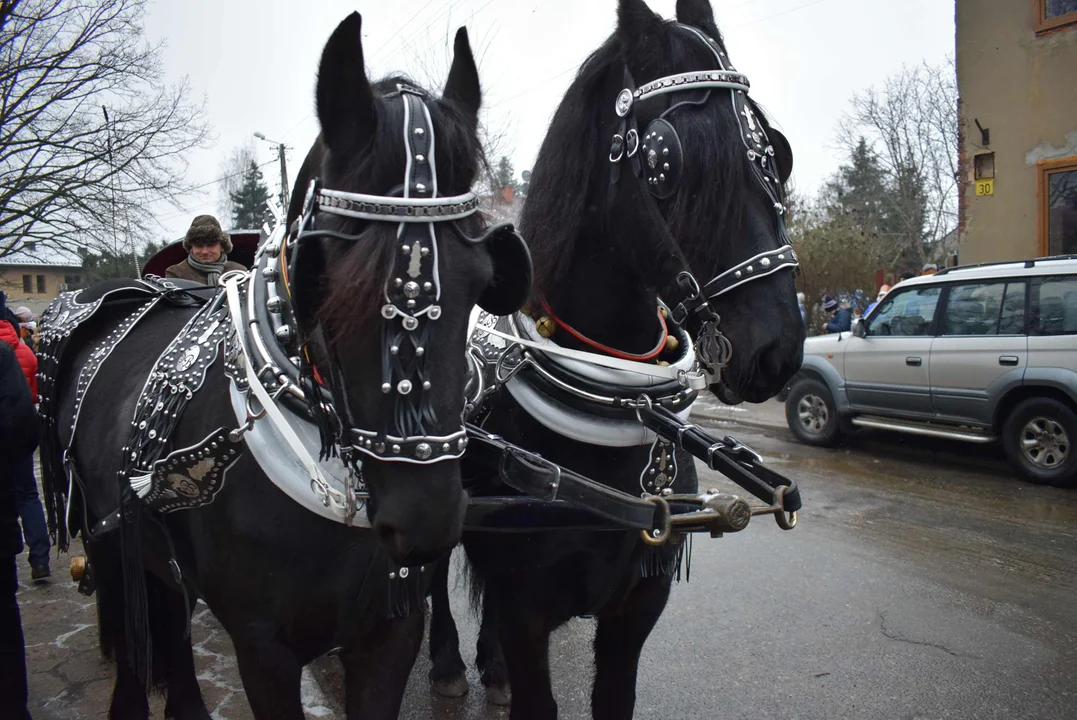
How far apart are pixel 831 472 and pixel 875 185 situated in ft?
120

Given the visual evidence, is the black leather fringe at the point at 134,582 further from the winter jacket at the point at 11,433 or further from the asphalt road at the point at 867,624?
the asphalt road at the point at 867,624

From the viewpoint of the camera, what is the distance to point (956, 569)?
199 inches

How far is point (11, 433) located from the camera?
10.1 feet

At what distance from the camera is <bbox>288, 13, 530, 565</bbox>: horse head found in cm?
144

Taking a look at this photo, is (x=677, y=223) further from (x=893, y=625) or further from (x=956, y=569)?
(x=956, y=569)

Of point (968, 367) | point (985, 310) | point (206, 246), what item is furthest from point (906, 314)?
point (206, 246)

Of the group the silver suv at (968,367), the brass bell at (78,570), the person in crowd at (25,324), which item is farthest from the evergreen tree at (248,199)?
the brass bell at (78,570)

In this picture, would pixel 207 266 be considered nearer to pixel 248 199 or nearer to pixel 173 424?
pixel 173 424

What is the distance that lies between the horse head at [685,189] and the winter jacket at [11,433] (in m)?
2.22

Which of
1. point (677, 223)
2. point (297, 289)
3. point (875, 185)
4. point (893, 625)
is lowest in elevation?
point (893, 625)

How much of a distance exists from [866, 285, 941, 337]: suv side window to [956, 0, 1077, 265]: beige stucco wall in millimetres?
4276

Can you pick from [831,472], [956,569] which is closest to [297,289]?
[956,569]

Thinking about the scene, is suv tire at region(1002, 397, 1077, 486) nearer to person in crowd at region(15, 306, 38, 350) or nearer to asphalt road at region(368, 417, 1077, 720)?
asphalt road at region(368, 417, 1077, 720)

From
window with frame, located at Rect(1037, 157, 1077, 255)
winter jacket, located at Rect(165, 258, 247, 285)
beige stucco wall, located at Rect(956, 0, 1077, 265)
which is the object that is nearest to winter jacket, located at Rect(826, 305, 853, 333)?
beige stucco wall, located at Rect(956, 0, 1077, 265)
